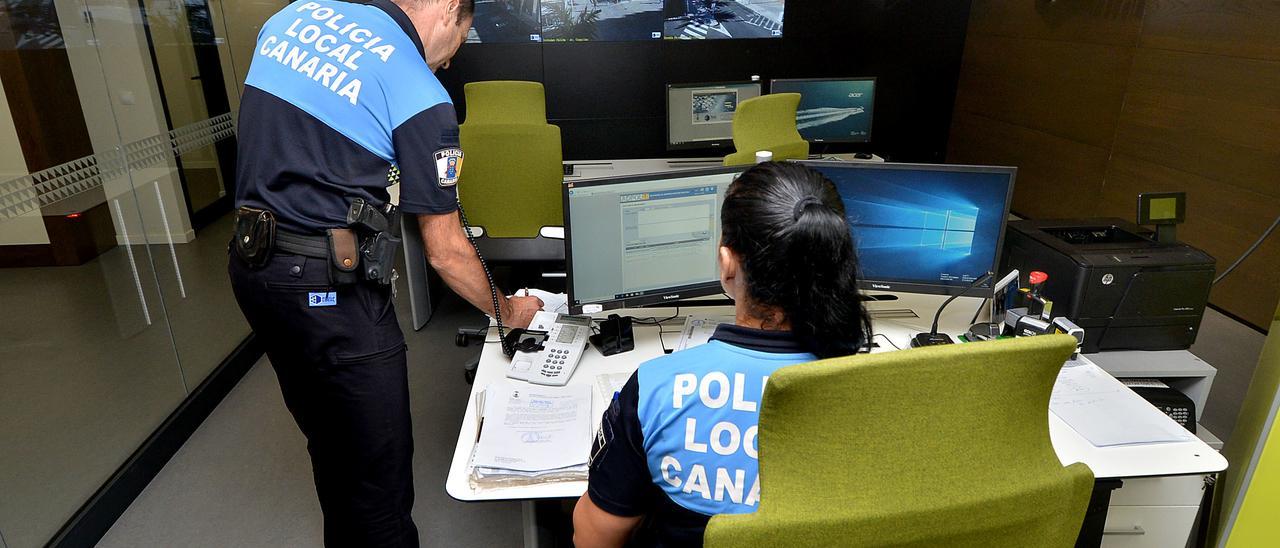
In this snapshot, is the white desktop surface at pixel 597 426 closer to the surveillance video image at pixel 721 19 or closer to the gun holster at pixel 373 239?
the gun holster at pixel 373 239

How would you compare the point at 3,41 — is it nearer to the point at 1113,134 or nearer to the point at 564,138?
the point at 564,138

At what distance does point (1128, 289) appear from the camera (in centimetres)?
179

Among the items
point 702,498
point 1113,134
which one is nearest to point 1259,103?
point 1113,134

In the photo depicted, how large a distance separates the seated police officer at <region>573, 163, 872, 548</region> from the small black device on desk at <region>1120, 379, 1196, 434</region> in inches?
51.0

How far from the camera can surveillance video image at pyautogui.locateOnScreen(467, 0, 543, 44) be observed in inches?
188

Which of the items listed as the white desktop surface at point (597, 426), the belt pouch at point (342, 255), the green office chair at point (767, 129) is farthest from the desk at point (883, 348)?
the green office chair at point (767, 129)

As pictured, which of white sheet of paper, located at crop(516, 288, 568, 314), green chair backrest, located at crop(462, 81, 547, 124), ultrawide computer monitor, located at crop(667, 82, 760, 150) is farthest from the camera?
ultrawide computer monitor, located at crop(667, 82, 760, 150)

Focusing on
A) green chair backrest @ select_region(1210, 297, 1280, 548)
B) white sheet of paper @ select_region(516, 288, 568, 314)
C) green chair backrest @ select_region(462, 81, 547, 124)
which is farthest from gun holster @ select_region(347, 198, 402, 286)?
green chair backrest @ select_region(1210, 297, 1280, 548)

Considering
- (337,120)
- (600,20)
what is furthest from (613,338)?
(600,20)

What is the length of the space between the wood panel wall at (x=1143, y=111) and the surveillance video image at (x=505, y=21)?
11.0 feet

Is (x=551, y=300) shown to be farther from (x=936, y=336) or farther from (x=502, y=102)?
(x=502, y=102)

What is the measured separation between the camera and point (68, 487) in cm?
202

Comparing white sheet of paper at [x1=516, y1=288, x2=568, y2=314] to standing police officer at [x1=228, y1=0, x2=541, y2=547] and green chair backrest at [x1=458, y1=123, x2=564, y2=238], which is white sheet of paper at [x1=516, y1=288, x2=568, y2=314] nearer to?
standing police officer at [x1=228, y1=0, x2=541, y2=547]

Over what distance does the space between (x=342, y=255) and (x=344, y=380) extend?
0.28 metres
